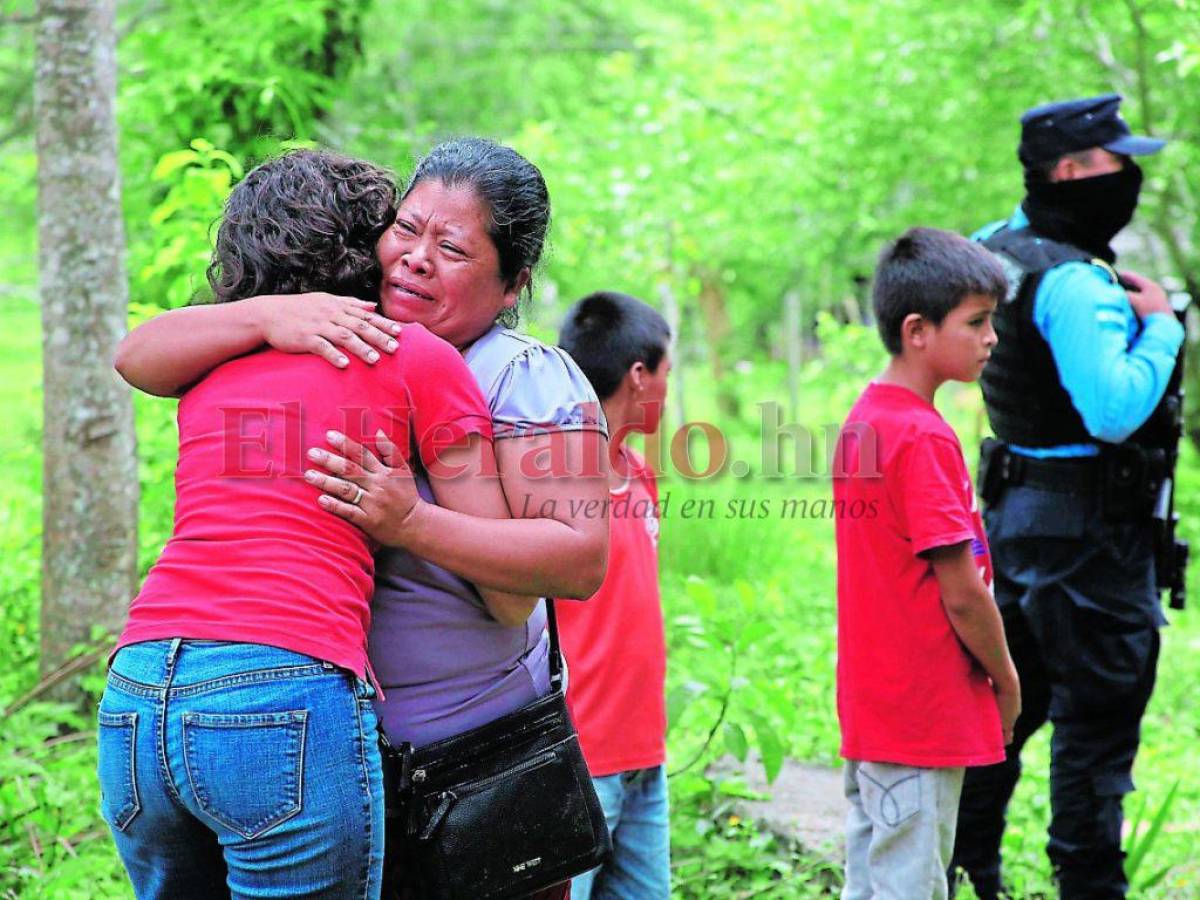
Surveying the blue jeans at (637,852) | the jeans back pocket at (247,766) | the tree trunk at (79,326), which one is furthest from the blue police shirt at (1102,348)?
the tree trunk at (79,326)

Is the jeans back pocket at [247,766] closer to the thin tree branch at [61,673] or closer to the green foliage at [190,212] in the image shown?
the green foliage at [190,212]

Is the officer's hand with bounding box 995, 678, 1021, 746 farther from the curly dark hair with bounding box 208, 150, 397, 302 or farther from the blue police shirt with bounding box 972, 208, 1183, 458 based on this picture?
the curly dark hair with bounding box 208, 150, 397, 302

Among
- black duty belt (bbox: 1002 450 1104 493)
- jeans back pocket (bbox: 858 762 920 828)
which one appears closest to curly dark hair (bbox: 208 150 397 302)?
jeans back pocket (bbox: 858 762 920 828)

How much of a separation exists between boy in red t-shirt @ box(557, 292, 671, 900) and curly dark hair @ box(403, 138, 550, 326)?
2.81ft

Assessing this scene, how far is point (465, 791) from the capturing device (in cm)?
183

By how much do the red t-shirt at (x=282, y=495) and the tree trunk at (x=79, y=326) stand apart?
244 cm

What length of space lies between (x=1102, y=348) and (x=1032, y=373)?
0.22m

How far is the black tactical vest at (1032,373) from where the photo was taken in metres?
3.39

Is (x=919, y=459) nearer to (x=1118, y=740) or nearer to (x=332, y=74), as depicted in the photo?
(x=1118, y=740)

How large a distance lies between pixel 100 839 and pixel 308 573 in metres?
2.19

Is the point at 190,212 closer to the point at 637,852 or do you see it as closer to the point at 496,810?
the point at 637,852

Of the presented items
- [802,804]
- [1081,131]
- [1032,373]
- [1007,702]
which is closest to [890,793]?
[1007,702]

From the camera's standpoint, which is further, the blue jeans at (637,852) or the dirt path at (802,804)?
the dirt path at (802,804)

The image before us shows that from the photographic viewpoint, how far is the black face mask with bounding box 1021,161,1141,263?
11.5 feet
